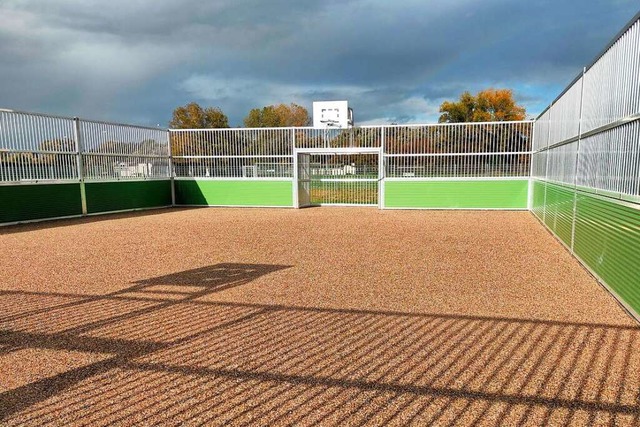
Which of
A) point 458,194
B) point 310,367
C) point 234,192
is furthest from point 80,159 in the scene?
point 310,367

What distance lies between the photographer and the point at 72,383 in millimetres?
3221

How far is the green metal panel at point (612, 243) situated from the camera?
4.60 metres

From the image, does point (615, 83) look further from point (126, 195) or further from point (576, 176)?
point (126, 195)

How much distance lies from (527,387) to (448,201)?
540 inches

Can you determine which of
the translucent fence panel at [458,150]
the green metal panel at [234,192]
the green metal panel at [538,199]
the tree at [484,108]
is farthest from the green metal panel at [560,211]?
the tree at [484,108]

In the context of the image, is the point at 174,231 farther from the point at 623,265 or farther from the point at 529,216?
the point at 529,216

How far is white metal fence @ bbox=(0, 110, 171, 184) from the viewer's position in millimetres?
12422

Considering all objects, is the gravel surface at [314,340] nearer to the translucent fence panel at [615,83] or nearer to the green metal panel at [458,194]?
the translucent fence panel at [615,83]

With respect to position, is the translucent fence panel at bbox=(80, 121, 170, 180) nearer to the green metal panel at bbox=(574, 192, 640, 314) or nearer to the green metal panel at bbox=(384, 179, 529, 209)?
the green metal panel at bbox=(384, 179, 529, 209)

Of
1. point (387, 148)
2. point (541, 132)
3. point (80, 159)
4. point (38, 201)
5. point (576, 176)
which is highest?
point (541, 132)

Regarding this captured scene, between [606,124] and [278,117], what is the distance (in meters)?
46.4

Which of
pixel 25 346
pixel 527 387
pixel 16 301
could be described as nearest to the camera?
pixel 527 387

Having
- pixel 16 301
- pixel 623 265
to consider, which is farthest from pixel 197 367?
pixel 623 265

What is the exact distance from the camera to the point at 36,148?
43.0 feet
